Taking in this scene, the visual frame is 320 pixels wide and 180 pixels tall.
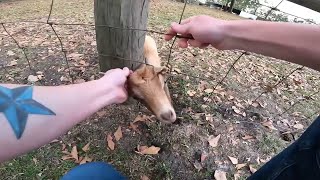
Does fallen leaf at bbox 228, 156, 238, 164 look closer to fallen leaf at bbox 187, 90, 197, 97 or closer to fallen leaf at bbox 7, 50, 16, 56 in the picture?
fallen leaf at bbox 187, 90, 197, 97

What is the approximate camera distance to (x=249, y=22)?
144 centimetres

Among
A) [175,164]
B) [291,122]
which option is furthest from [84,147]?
[291,122]

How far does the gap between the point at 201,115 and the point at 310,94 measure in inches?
57.1

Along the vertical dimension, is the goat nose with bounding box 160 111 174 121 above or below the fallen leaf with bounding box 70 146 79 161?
above

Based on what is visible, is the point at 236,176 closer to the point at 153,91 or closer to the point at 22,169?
the point at 153,91

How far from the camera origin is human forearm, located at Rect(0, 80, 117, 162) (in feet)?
3.84

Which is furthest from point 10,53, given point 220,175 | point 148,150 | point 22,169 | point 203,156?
point 220,175

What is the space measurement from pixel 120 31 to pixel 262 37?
111cm

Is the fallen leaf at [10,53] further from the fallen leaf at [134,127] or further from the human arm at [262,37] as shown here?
the human arm at [262,37]

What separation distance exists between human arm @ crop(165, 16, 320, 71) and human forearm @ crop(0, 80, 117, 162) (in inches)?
21.1

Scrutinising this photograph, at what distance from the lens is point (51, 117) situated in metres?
1.27

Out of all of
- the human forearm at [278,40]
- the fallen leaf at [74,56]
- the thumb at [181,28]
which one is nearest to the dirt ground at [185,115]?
the fallen leaf at [74,56]

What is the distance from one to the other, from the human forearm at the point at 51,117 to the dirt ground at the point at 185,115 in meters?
1.22

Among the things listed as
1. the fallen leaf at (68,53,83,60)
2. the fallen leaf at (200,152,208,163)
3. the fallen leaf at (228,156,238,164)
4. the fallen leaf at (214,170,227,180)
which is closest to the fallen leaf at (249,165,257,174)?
the fallen leaf at (228,156,238,164)
